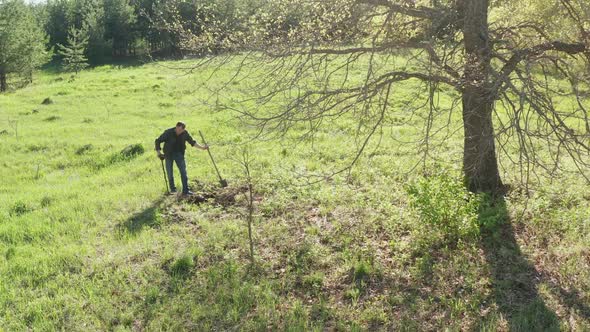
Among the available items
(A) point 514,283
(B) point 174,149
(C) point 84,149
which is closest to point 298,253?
(A) point 514,283

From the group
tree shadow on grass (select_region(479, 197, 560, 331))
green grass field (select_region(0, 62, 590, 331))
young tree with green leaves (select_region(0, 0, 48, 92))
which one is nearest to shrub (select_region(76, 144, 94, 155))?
green grass field (select_region(0, 62, 590, 331))

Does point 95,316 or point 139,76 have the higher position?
point 139,76

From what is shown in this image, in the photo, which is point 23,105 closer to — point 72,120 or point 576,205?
point 72,120

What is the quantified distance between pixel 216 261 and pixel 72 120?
13.4 meters

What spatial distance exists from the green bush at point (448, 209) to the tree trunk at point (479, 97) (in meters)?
0.44

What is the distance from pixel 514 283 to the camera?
240 inches

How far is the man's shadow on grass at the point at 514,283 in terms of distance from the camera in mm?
5391

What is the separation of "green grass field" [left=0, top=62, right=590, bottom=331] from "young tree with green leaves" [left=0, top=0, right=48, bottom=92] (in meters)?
27.3

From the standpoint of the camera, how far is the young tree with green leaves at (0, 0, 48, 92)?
3275 centimetres

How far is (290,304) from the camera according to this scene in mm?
6082

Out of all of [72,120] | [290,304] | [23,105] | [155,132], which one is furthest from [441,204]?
[23,105]

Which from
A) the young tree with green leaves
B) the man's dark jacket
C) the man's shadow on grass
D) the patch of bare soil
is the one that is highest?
the young tree with green leaves

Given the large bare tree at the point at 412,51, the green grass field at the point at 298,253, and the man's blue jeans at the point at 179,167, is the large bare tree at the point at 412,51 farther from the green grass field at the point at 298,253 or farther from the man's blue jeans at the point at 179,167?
the man's blue jeans at the point at 179,167

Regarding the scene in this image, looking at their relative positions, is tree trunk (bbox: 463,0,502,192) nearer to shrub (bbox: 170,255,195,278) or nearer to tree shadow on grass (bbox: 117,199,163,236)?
shrub (bbox: 170,255,195,278)
